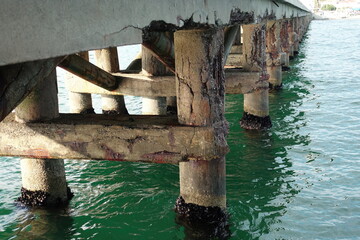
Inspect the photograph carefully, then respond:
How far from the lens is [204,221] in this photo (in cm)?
468

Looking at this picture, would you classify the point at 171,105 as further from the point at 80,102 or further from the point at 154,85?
the point at 154,85

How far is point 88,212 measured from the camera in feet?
17.7

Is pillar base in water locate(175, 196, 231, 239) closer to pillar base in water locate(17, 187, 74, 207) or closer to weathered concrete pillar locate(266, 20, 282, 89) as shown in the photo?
pillar base in water locate(17, 187, 74, 207)

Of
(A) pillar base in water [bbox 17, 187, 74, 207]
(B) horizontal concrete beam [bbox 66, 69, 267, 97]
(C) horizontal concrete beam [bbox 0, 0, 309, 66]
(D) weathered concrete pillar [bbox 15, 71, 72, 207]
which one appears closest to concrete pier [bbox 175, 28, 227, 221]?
(C) horizontal concrete beam [bbox 0, 0, 309, 66]

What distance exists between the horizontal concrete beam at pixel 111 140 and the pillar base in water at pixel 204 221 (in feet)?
2.28

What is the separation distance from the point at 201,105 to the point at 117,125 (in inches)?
31.1

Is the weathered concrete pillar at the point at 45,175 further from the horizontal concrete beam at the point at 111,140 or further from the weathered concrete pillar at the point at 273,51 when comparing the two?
the weathered concrete pillar at the point at 273,51

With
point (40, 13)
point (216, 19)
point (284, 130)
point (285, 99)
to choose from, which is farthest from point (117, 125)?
point (285, 99)

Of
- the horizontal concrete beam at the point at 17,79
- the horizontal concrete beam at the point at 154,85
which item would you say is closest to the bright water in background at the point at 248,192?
the horizontal concrete beam at the point at 154,85

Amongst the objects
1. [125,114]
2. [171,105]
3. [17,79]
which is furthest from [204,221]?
[171,105]

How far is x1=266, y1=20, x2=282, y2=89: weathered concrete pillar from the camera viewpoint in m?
11.1

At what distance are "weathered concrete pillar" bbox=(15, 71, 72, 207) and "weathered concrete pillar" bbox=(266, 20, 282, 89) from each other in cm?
708

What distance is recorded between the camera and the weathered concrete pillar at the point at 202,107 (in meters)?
4.19

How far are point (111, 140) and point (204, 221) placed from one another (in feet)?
4.22
